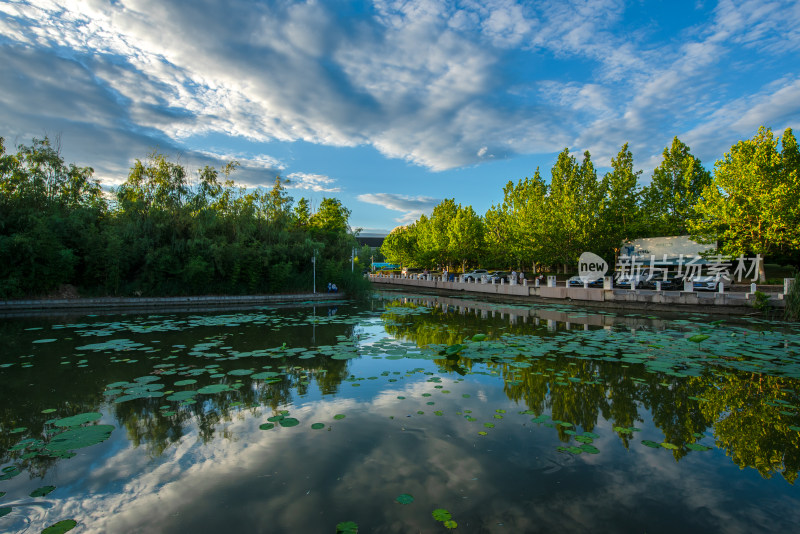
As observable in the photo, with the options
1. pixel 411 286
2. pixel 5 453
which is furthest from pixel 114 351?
pixel 411 286

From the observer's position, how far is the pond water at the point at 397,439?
2.74 m

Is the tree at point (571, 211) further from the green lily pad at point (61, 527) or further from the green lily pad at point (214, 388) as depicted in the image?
the green lily pad at point (61, 527)

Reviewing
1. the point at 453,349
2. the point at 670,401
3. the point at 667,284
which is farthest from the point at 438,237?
the point at 670,401

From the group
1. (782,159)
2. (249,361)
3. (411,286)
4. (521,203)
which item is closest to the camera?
(249,361)

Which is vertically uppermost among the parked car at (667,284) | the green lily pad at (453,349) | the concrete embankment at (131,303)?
the parked car at (667,284)

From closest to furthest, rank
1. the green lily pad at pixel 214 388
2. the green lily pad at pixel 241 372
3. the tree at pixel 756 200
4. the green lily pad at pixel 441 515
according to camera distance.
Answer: the green lily pad at pixel 441 515 < the green lily pad at pixel 214 388 < the green lily pad at pixel 241 372 < the tree at pixel 756 200

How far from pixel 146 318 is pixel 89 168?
740 inches

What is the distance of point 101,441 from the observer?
3816mm

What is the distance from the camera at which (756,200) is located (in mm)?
22000

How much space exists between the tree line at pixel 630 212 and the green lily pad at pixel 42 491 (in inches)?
1158

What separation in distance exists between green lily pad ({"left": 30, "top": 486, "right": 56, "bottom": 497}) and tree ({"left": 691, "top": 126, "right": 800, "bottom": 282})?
29.4 m

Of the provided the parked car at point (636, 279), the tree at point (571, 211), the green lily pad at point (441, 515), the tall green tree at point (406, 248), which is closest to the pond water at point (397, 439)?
the green lily pad at point (441, 515)

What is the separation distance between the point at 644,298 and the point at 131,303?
24141 millimetres

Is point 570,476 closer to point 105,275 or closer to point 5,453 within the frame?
point 5,453
